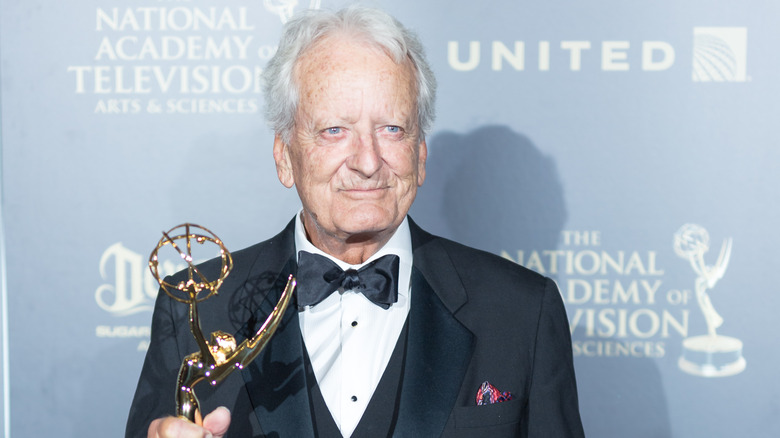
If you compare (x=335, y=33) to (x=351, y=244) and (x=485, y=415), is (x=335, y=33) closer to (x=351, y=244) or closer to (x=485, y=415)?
(x=351, y=244)

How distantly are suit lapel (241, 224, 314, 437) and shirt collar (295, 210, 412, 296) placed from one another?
0.13 metres

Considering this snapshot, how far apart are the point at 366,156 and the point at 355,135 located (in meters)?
0.05

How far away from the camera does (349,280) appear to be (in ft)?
5.06

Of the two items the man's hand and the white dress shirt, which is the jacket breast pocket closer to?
the white dress shirt

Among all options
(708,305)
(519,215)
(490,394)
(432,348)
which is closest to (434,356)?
(432,348)

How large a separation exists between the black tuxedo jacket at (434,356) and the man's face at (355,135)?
183 millimetres

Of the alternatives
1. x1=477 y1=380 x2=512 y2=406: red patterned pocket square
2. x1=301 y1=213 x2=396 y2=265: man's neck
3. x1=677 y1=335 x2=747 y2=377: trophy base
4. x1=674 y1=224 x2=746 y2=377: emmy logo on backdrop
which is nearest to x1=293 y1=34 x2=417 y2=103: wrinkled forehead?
x1=301 y1=213 x2=396 y2=265: man's neck

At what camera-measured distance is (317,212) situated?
150 centimetres

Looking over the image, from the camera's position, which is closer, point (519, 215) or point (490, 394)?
point (490, 394)

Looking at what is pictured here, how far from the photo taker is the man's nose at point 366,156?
1428 millimetres

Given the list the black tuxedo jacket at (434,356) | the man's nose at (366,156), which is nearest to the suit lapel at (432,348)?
the black tuxedo jacket at (434,356)

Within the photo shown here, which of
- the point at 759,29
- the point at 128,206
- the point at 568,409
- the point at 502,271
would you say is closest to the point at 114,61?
the point at 128,206

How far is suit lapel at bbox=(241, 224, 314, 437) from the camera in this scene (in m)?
1.44

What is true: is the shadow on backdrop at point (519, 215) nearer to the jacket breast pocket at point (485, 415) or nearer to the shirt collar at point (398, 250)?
the shirt collar at point (398, 250)
